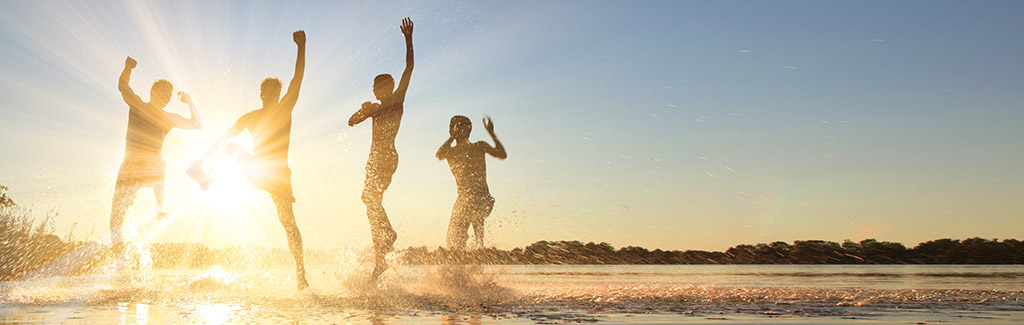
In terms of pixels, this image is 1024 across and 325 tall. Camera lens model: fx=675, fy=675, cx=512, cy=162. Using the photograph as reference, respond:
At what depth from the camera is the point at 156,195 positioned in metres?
11.4

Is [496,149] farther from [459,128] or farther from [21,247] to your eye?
[21,247]

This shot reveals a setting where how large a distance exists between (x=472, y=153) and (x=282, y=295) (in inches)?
156

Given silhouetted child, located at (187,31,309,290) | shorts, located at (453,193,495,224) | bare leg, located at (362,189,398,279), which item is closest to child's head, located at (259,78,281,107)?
silhouetted child, located at (187,31,309,290)

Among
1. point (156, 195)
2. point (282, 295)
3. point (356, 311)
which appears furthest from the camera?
point (156, 195)

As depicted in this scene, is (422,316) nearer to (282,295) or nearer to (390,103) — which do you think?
(282,295)

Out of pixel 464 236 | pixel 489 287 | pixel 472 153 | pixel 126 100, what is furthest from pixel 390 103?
pixel 126 100

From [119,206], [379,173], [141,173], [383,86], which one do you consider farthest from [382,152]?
[119,206]

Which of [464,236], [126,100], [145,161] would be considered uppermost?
[126,100]

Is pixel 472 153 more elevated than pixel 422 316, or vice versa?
pixel 472 153

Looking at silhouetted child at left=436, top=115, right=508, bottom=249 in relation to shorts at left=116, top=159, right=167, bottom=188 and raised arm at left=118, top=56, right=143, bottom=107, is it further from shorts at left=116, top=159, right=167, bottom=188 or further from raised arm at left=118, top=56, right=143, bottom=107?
raised arm at left=118, top=56, right=143, bottom=107

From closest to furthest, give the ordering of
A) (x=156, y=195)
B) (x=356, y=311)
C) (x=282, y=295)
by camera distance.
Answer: (x=356, y=311)
(x=282, y=295)
(x=156, y=195)

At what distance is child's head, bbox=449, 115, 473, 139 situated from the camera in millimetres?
12117

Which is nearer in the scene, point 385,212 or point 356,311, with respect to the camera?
point 356,311

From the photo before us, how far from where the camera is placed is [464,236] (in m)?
11.8
